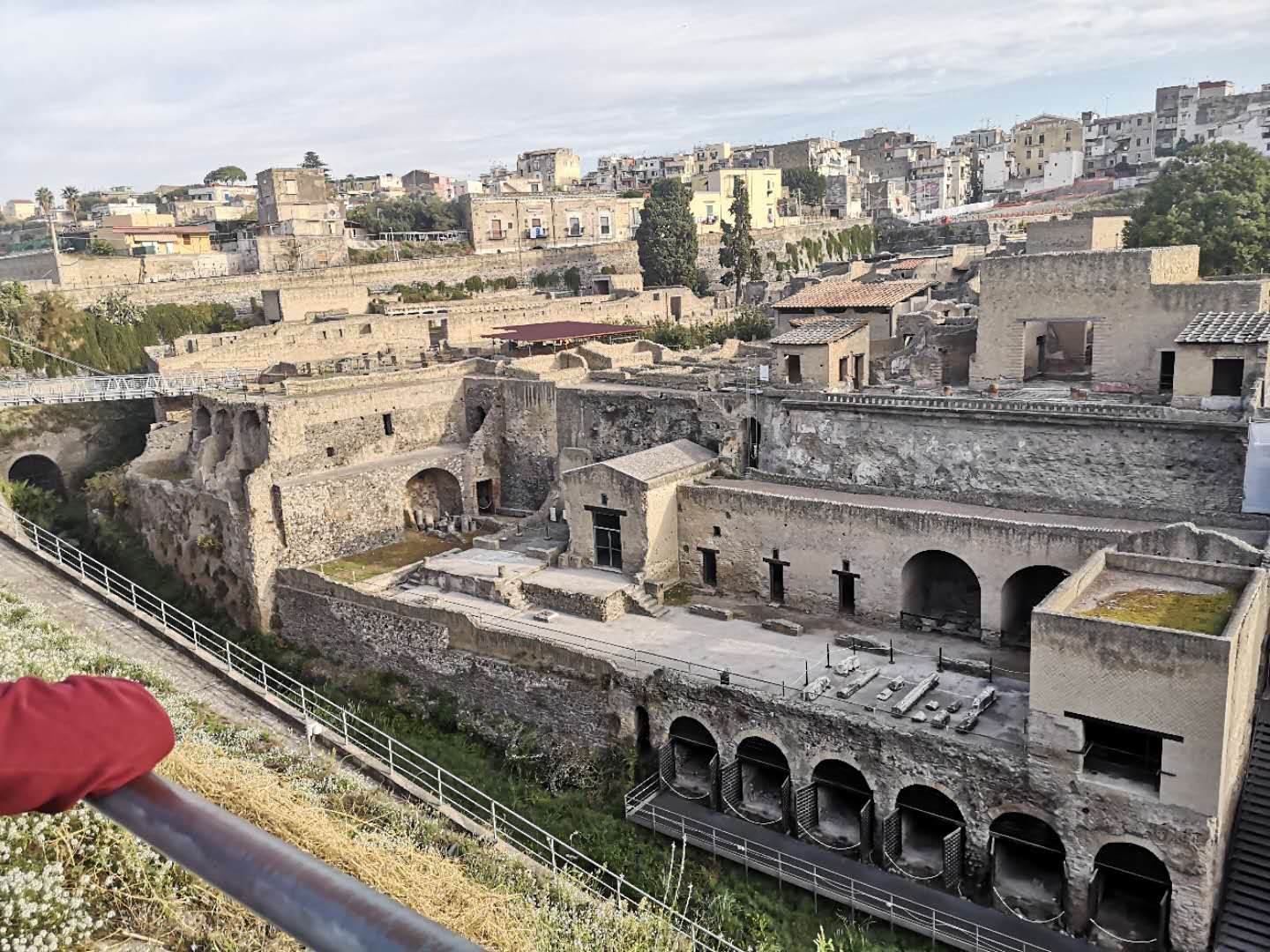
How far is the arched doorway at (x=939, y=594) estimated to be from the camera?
2462 cm

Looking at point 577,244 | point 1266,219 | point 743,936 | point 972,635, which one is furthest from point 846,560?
point 577,244

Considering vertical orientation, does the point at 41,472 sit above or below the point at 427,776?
above

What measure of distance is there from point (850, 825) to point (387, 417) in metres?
21.8

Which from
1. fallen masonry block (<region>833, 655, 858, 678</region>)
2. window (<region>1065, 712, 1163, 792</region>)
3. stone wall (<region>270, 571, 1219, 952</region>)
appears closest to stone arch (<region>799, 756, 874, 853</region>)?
stone wall (<region>270, 571, 1219, 952</region>)

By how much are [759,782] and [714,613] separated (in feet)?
16.1

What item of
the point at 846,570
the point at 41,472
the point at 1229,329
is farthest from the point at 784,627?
the point at 41,472

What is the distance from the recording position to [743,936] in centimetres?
1781

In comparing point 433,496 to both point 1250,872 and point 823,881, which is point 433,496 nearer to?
point 823,881

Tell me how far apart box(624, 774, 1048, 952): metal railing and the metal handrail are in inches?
702

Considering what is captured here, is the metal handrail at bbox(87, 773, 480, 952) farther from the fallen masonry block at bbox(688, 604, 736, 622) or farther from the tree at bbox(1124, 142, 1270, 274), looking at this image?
the tree at bbox(1124, 142, 1270, 274)

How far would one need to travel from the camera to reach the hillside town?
8641mm

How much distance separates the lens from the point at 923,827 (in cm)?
2070

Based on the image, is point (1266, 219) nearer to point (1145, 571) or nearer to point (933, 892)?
point (1145, 571)

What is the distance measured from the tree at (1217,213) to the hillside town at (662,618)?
0.22 m
